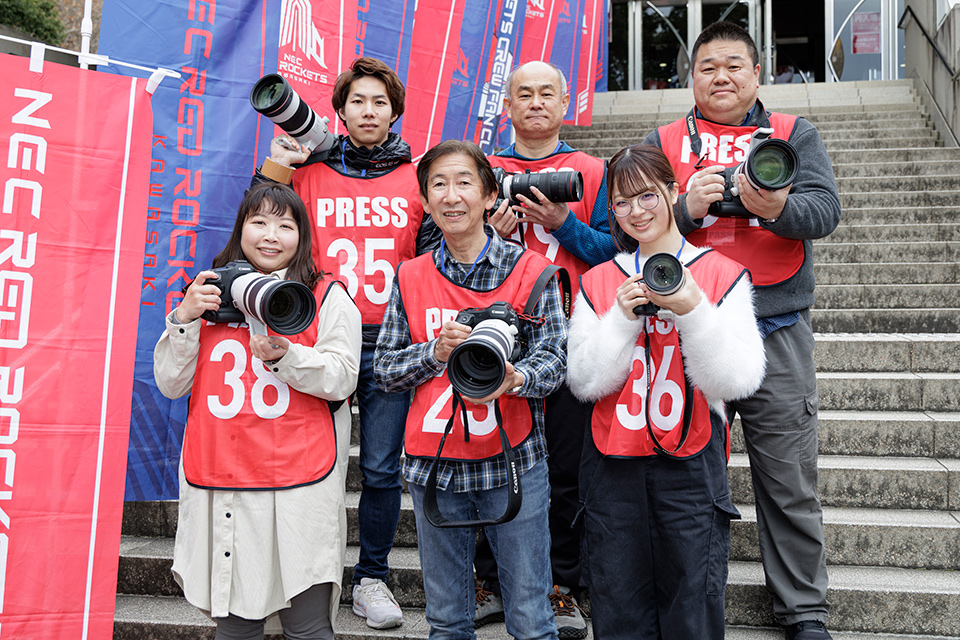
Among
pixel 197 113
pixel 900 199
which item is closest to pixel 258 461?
pixel 197 113

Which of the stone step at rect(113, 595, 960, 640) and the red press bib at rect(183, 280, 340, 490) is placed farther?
A: the stone step at rect(113, 595, 960, 640)

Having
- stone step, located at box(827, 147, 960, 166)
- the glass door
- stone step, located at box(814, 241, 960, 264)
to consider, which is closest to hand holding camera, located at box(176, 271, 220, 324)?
stone step, located at box(814, 241, 960, 264)

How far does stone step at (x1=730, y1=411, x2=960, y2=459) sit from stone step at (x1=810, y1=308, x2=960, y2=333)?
110 centimetres

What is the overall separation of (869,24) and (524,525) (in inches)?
618

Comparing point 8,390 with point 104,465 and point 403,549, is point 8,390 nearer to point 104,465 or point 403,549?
point 104,465

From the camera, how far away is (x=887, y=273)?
16.1 ft

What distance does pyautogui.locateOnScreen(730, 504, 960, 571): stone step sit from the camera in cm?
288

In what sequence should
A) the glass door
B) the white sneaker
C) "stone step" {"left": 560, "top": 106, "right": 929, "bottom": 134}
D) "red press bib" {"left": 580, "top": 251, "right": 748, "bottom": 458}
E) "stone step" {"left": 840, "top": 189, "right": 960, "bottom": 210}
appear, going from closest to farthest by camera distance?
1. "red press bib" {"left": 580, "top": 251, "right": 748, "bottom": 458}
2. the white sneaker
3. "stone step" {"left": 840, "top": 189, "right": 960, "bottom": 210}
4. "stone step" {"left": 560, "top": 106, "right": 929, "bottom": 134}
5. the glass door

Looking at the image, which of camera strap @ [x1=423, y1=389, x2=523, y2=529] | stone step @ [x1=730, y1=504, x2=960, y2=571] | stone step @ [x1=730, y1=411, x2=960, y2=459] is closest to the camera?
camera strap @ [x1=423, y1=389, x2=523, y2=529]

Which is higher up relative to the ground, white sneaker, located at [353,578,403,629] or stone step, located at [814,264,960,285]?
stone step, located at [814,264,960,285]

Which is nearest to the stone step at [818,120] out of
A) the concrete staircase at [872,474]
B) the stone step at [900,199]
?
the stone step at [900,199]

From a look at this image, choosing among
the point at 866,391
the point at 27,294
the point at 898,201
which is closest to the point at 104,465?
the point at 27,294

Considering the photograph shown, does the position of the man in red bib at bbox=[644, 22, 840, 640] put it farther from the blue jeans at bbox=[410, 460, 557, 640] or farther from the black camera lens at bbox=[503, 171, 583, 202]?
the blue jeans at bbox=[410, 460, 557, 640]

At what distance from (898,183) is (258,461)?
20.0 ft
